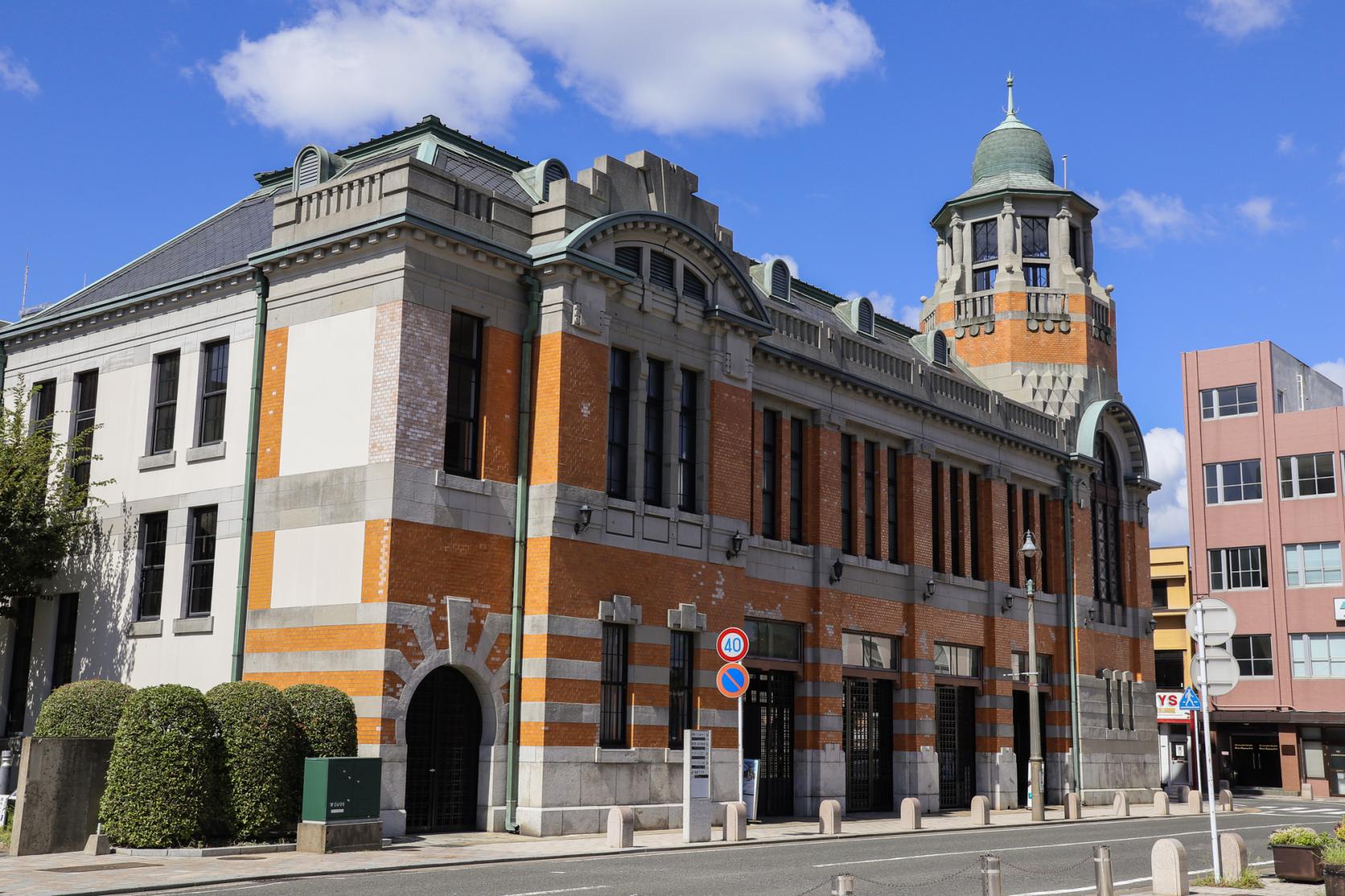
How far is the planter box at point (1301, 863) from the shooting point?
18.3m

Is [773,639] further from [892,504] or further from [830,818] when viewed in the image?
[892,504]

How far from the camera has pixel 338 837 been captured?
20.3 m

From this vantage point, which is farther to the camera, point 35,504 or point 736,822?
point 35,504

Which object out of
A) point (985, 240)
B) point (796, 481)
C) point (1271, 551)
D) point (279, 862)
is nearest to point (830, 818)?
point (796, 481)

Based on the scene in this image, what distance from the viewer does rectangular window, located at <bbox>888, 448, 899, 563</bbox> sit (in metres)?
37.5

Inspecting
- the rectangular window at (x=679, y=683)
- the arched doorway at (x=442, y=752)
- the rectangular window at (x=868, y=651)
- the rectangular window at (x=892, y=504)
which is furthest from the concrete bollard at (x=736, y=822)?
the rectangular window at (x=892, y=504)

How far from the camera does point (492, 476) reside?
25.6m

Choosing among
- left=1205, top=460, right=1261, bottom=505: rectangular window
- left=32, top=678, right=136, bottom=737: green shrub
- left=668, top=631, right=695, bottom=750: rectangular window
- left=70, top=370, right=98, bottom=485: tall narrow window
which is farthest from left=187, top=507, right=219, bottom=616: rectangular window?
left=1205, top=460, right=1261, bottom=505: rectangular window

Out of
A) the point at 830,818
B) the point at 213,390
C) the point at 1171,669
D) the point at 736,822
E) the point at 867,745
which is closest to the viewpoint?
the point at 736,822

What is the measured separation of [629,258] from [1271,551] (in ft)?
142

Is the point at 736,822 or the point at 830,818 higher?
the point at 736,822

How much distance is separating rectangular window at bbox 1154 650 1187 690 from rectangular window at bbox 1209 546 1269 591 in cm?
1571

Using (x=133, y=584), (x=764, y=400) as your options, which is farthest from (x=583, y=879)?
(x=764, y=400)

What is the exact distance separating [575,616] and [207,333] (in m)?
9.72
